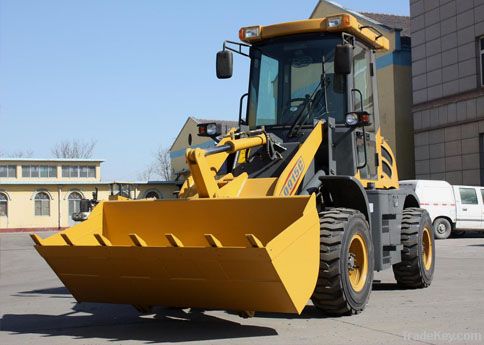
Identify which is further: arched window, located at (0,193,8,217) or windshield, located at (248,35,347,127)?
arched window, located at (0,193,8,217)

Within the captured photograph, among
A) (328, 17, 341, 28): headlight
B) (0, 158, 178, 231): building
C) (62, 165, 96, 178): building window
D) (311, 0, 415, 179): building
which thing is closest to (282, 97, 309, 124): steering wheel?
(328, 17, 341, 28): headlight

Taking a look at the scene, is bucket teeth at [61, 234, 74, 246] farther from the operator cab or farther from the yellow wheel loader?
the operator cab

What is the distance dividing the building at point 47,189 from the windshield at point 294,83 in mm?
40101

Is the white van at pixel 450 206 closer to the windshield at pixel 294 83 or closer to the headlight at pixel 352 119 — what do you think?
the windshield at pixel 294 83

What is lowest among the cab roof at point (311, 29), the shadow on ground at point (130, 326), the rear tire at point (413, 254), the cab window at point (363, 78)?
the shadow on ground at point (130, 326)

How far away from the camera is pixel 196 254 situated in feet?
20.8

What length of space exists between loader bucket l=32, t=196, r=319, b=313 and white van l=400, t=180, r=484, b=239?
1591 centimetres

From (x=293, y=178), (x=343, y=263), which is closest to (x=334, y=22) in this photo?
(x=293, y=178)

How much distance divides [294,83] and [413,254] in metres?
3.00

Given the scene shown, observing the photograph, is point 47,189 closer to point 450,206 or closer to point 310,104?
point 450,206

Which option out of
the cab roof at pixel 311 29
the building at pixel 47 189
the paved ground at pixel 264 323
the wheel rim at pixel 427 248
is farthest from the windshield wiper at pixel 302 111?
the building at pixel 47 189

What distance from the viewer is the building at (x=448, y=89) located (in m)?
28.0

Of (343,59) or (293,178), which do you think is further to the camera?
(343,59)

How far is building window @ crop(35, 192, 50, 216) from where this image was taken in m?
51.2
